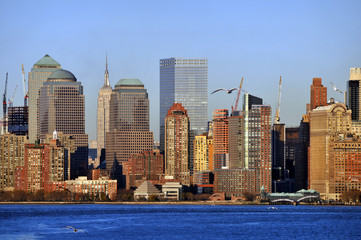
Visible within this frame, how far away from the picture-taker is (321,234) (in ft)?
602

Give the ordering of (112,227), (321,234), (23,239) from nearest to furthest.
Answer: (23,239), (321,234), (112,227)

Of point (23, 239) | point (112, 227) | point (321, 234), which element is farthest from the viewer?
point (112, 227)

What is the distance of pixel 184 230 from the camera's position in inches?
7500

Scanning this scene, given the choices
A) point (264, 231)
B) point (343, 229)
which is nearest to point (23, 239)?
point (264, 231)

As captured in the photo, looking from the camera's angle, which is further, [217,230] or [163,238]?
[217,230]

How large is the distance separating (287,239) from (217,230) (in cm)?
2100

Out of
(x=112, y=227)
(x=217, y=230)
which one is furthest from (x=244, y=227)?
(x=112, y=227)

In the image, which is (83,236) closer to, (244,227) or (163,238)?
(163,238)

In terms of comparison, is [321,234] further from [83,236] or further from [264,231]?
[83,236]

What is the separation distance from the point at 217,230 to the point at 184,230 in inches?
235

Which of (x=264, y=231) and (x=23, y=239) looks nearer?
(x=23, y=239)

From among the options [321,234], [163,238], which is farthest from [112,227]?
[321,234]

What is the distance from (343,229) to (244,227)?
18.5 metres

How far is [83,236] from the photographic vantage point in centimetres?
17250
